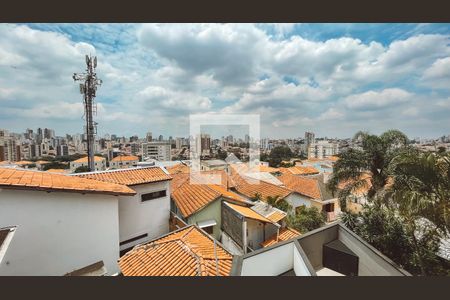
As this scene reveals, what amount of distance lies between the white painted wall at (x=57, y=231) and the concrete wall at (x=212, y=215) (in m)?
2.85

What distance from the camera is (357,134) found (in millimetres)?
8852

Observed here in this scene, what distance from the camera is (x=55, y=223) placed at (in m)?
5.16

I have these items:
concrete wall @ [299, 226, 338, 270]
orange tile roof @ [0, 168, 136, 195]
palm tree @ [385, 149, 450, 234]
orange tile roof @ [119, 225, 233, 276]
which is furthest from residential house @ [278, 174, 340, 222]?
orange tile roof @ [0, 168, 136, 195]

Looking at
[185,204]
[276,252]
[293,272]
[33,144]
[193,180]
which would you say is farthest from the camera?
[33,144]

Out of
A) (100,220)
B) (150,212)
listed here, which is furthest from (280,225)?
(100,220)

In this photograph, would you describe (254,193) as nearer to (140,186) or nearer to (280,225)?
(280,225)

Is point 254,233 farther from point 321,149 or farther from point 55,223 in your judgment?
point 321,149

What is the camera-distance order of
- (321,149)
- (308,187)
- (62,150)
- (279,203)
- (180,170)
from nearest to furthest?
(279,203), (308,187), (180,170), (321,149), (62,150)

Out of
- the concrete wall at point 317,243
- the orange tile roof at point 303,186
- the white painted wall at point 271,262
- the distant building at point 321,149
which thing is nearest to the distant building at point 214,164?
the orange tile roof at point 303,186

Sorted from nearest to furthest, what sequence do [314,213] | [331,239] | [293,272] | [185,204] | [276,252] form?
[276,252] → [293,272] → [331,239] → [185,204] → [314,213]

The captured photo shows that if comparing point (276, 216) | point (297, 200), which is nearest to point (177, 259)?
point (276, 216)

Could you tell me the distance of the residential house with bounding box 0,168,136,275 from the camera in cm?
468

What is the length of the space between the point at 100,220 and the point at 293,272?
5.42 meters

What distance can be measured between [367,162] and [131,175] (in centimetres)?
962
